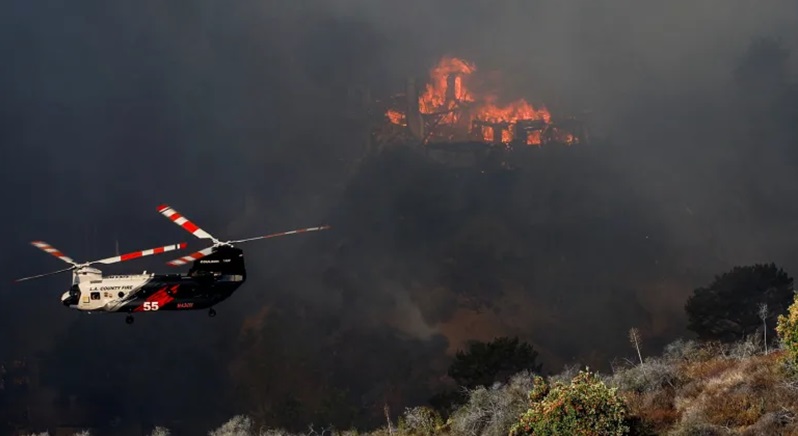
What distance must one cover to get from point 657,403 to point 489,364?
300ft

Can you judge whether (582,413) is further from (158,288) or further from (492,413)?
(158,288)

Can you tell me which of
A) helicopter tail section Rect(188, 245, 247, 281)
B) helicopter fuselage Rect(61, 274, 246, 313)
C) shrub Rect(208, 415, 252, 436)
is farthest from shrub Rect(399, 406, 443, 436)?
helicopter fuselage Rect(61, 274, 246, 313)

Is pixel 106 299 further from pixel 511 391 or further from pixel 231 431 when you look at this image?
pixel 511 391

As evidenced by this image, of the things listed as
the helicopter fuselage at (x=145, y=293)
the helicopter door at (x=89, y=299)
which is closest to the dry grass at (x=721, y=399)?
the helicopter fuselage at (x=145, y=293)

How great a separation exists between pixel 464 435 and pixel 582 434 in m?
16.8

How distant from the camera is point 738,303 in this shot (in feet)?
500

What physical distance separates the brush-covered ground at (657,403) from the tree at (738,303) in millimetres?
94188

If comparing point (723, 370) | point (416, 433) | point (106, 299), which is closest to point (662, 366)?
point (723, 370)

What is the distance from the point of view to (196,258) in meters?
70.7

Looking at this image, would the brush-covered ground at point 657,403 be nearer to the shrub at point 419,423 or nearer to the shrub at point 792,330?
the shrub at point 419,423

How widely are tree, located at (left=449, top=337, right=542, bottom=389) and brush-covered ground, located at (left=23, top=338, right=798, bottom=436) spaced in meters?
77.5

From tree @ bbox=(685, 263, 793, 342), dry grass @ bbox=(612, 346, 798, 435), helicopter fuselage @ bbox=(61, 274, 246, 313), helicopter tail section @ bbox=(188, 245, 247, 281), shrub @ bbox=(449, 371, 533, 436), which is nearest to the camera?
dry grass @ bbox=(612, 346, 798, 435)

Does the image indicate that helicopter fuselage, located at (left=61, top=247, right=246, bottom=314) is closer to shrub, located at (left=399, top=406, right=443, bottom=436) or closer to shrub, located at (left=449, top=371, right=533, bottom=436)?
shrub, located at (left=399, top=406, right=443, bottom=436)

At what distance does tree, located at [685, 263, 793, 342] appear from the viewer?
150 meters
